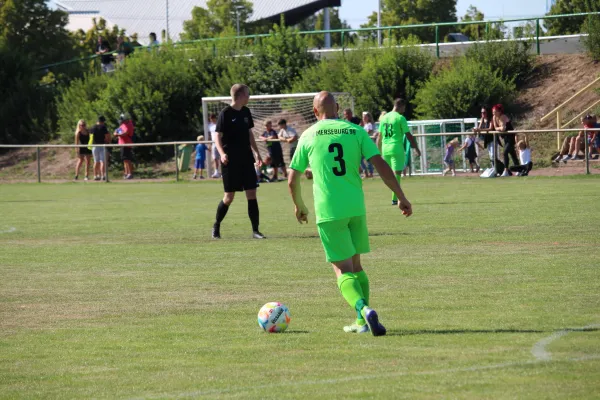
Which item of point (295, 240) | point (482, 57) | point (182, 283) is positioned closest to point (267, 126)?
point (482, 57)

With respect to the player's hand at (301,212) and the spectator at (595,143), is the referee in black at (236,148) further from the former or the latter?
the spectator at (595,143)

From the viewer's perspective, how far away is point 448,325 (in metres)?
7.73

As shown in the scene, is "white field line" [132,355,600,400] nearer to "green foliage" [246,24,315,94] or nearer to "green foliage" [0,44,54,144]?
"green foliage" [246,24,315,94]

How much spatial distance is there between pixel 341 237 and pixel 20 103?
43.2 meters

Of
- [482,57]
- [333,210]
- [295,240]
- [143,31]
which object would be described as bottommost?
[295,240]

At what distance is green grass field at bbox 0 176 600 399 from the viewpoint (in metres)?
6.12

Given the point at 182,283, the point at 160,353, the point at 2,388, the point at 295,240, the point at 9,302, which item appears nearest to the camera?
the point at 2,388

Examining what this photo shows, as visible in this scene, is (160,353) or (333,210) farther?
(333,210)

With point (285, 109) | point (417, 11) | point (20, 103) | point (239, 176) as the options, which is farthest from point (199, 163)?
point (417, 11)

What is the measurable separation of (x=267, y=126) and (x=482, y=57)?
10.2 metres

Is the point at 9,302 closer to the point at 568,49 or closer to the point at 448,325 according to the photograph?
the point at 448,325

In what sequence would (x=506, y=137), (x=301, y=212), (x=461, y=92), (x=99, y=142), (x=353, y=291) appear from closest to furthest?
(x=353, y=291), (x=301, y=212), (x=506, y=137), (x=99, y=142), (x=461, y=92)

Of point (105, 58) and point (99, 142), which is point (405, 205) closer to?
point (99, 142)

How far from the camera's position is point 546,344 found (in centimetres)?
681
